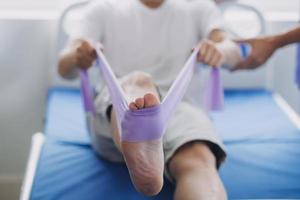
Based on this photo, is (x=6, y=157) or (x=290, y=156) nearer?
(x=290, y=156)

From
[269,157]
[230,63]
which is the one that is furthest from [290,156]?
[230,63]

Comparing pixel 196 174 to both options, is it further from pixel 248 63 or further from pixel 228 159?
pixel 248 63

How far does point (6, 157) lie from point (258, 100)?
1.13m

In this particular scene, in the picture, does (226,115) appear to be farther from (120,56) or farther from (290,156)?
(120,56)

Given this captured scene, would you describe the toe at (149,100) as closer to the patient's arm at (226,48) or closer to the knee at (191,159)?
the knee at (191,159)

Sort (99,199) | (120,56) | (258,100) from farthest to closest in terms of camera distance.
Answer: (258,100), (120,56), (99,199)

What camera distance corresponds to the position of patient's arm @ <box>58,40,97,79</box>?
1.40 meters

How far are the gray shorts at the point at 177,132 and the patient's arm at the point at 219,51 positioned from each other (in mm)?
161

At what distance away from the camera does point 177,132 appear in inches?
51.0

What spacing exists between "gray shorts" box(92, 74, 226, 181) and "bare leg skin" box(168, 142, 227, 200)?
0.07 ft

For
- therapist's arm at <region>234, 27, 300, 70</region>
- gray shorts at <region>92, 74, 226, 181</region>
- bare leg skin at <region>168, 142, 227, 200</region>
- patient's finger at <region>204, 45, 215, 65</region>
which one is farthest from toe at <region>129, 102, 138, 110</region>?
therapist's arm at <region>234, 27, 300, 70</region>

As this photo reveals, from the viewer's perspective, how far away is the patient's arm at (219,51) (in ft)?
4.46

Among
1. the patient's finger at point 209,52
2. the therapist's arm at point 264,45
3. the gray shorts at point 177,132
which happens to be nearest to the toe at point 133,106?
the gray shorts at point 177,132

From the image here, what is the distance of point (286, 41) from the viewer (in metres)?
1.65
